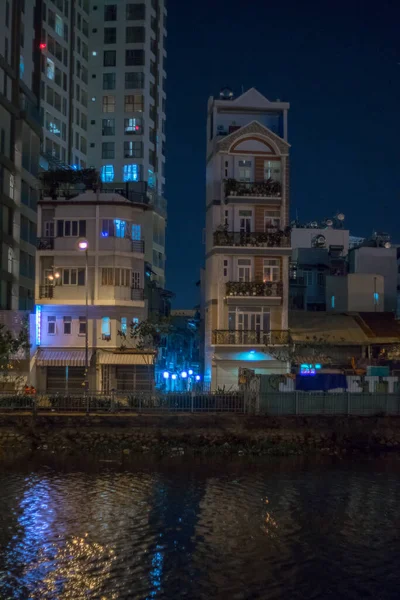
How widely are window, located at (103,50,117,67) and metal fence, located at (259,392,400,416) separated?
79331 millimetres

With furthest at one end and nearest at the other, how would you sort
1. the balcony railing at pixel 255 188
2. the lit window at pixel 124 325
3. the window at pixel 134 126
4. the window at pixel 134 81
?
the window at pixel 134 126 < the window at pixel 134 81 < the balcony railing at pixel 255 188 < the lit window at pixel 124 325

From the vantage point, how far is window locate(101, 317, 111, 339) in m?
61.4

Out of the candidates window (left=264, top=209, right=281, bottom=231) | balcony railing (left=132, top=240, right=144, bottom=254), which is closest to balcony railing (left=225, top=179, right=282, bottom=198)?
window (left=264, top=209, right=281, bottom=231)

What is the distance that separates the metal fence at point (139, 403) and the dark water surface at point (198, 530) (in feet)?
19.3

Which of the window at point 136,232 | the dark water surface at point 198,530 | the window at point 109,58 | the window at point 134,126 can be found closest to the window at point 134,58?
the window at point 109,58

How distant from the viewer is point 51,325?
6159 cm

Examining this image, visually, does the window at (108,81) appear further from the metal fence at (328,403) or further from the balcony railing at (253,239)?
the metal fence at (328,403)

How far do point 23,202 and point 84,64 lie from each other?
47456 mm

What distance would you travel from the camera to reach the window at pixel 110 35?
378ft

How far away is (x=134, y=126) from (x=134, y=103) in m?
3.21

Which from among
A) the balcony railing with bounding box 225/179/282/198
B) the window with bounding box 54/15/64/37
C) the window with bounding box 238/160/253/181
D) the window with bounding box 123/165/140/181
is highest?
the window with bounding box 54/15/64/37

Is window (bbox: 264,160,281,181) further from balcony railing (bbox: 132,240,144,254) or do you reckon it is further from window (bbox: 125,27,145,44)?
window (bbox: 125,27,145,44)

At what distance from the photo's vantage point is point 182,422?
154 ft

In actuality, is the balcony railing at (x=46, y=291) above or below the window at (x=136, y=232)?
below
